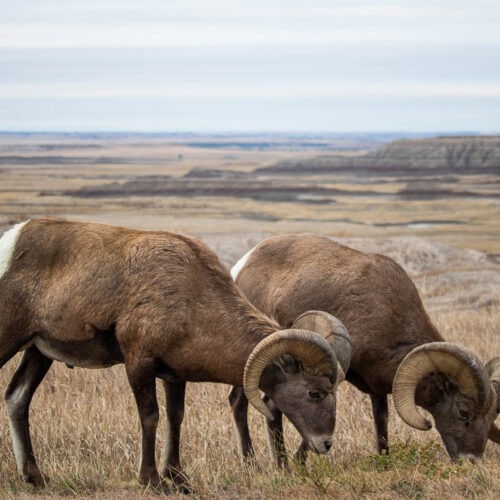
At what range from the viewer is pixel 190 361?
7.36 metres

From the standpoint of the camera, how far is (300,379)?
7320 millimetres

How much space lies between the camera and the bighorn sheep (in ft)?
23.8

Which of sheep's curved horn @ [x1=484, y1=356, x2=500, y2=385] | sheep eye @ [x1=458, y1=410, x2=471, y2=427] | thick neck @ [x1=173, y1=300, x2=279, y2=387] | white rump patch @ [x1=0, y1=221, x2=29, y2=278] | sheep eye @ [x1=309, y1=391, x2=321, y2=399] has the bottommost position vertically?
sheep eye @ [x1=458, y1=410, x2=471, y2=427]

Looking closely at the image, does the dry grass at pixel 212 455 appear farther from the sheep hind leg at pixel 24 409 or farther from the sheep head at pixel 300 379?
the sheep head at pixel 300 379

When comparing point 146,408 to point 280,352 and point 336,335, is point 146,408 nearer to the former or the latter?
point 280,352

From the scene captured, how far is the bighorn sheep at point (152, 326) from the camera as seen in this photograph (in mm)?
7262

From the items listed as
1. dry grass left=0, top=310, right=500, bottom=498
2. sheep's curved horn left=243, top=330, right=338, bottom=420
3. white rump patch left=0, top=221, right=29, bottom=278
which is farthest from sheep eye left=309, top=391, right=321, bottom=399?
white rump patch left=0, top=221, right=29, bottom=278

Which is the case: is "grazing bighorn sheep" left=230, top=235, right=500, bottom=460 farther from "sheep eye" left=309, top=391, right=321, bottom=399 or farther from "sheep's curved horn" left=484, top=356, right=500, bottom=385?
"sheep eye" left=309, top=391, right=321, bottom=399

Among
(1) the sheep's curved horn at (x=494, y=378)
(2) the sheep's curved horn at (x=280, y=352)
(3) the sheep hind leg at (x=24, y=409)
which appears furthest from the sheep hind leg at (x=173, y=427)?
(1) the sheep's curved horn at (x=494, y=378)

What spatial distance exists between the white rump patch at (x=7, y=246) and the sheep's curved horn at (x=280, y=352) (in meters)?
2.07

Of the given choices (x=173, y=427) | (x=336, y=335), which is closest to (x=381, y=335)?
(x=336, y=335)

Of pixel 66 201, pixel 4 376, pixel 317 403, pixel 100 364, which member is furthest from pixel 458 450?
pixel 66 201

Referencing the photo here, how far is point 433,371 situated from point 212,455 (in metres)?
2.16

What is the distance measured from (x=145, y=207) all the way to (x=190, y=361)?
2175 inches
